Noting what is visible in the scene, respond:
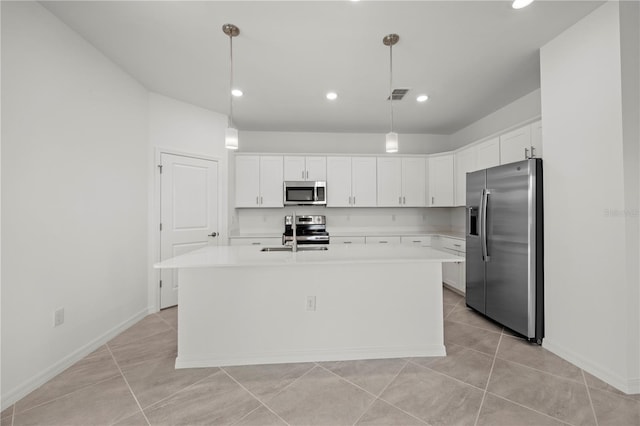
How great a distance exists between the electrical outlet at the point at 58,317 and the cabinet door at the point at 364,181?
3.75 meters

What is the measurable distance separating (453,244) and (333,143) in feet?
8.67

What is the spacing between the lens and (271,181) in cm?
445

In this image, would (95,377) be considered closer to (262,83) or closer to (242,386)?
(242,386)

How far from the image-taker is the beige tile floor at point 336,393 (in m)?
1.55

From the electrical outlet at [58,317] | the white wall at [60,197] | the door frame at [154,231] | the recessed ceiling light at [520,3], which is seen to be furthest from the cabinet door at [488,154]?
the electrical outlet at [58,317]

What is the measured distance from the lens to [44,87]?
1938 millimetres

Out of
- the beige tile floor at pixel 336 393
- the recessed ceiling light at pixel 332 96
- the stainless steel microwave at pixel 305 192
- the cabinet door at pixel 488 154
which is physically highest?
the recessed ceiling light at pixel 332 96

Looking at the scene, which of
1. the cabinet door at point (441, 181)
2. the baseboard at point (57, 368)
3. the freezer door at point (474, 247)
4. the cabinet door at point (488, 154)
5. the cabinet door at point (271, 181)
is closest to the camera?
the baseboard at point (57, 368)

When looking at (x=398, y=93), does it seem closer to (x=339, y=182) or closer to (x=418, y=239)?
(x=339, y=182)

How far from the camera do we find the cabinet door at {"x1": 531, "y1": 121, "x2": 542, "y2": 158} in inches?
105

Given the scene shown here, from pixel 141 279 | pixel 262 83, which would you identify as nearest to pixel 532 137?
pixel 262 83

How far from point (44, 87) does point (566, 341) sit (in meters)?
4.52

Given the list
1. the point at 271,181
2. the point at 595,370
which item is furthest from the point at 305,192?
the point at 595,370

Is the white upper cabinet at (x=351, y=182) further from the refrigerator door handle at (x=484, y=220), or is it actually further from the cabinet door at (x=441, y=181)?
the refrigerator door handle at (x=484, y=220)
